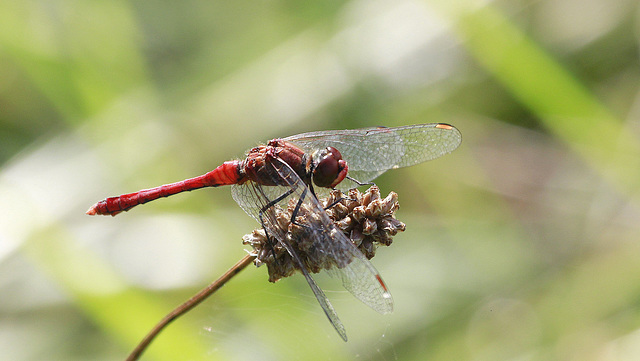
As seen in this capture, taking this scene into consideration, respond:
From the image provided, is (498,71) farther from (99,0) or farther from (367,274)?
(99,0)

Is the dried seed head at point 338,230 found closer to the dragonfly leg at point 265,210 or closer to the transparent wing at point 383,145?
the dragonfly leg at point 265,210

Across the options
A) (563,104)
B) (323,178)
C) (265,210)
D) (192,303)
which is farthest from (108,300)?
(563,104)

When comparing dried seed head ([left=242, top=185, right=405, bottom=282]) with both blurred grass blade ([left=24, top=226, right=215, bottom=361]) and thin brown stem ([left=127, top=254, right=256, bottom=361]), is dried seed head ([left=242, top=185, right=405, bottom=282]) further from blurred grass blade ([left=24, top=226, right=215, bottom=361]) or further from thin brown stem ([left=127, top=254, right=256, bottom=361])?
blurred grass blade ([left=24, top=226, right=215, bottom=361])

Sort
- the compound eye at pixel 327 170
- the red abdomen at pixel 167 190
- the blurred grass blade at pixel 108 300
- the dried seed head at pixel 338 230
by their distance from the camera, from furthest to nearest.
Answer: the blurred grass blade at pixel 108 300, the red abdomen at pixel 167 190, the compound eye at pixel 327 170, the dried seed head at pixel 338 230

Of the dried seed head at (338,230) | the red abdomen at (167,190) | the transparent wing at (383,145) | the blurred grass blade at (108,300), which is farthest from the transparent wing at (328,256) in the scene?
the blurred grass blade at (108,300)

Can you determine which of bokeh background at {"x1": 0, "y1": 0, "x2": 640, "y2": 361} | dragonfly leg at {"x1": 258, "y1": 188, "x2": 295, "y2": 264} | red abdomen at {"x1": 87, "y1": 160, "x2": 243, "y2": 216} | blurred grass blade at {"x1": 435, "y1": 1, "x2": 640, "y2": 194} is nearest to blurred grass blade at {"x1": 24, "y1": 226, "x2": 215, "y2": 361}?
bokeh background at {"x1": 0, "y1": 0, "x2": 640, "y2": 361}

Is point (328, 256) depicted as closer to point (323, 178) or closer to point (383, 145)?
point (323, 178)
